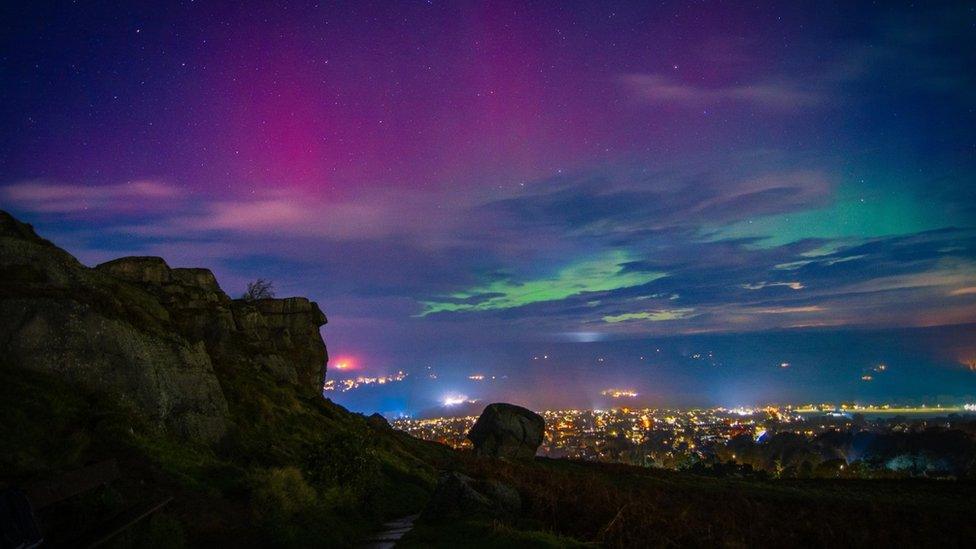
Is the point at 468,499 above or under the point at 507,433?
above

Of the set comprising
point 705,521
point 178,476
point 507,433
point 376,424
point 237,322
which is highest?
point 237,322

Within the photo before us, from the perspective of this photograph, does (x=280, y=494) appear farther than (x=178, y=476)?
Yes

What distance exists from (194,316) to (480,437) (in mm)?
33560

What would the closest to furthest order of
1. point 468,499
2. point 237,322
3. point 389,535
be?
point 389,535 < point 468,499 < point 237,322

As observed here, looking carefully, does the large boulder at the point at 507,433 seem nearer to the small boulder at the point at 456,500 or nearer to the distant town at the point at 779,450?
A: the distant town at the point at 779,450

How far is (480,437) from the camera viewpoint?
56.5m

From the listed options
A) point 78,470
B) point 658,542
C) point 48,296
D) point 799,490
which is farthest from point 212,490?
point 799,490

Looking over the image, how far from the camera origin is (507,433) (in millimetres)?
55906

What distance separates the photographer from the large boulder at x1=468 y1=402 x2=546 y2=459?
54.8 m

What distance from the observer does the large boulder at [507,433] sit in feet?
180

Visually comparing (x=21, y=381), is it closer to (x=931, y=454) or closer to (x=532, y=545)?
(x=532, y=545)

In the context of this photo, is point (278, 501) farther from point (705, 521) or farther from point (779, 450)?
point (779, 450)

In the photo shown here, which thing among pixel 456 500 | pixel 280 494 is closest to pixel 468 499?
pixel 456 500

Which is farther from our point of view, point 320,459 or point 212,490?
point 320,459
